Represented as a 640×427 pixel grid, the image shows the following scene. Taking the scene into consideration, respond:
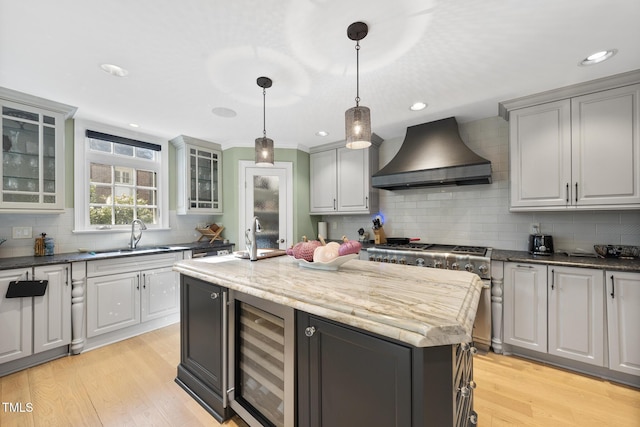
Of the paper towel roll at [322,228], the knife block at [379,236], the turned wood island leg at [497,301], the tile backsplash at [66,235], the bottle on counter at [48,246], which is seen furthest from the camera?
the paper towel roll at [322,228]

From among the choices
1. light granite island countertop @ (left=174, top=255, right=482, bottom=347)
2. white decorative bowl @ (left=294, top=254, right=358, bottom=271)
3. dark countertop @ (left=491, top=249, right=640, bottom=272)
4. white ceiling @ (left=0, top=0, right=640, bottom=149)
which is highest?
white ceiling @ (left=0, top=0, right=640, bottom=149)

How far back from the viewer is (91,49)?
1.76 m

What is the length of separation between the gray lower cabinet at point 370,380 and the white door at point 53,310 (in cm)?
259

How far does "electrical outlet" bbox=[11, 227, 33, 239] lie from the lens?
2.56 m

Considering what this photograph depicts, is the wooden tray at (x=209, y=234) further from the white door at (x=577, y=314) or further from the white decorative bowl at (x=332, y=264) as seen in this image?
the white door at (x=577, y=314)

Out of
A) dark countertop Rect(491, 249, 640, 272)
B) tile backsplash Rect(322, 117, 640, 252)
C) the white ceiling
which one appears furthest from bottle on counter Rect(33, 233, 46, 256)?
dark countertop Rect(491, 249, 640, 272)

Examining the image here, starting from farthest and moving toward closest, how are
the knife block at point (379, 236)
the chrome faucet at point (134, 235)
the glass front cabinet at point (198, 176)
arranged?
the glass front cabinet at point (198, 176), the knife block at point (379, 236), the chrome faucet at point (134, 235)

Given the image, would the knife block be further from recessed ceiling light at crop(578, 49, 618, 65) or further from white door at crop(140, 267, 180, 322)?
white door at crop(140, 267, 180, 322)

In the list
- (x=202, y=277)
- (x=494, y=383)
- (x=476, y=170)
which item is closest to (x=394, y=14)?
(x=476, y=170)

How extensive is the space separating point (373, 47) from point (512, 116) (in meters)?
1.75

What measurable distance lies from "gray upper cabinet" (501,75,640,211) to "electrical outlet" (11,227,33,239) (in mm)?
4868

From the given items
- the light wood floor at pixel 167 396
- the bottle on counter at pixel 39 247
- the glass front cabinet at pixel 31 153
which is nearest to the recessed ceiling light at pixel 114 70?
the glass front cabinet at pixel 31 153

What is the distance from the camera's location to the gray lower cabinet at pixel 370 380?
84 centimetres

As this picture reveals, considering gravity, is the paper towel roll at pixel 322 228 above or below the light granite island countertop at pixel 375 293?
above
